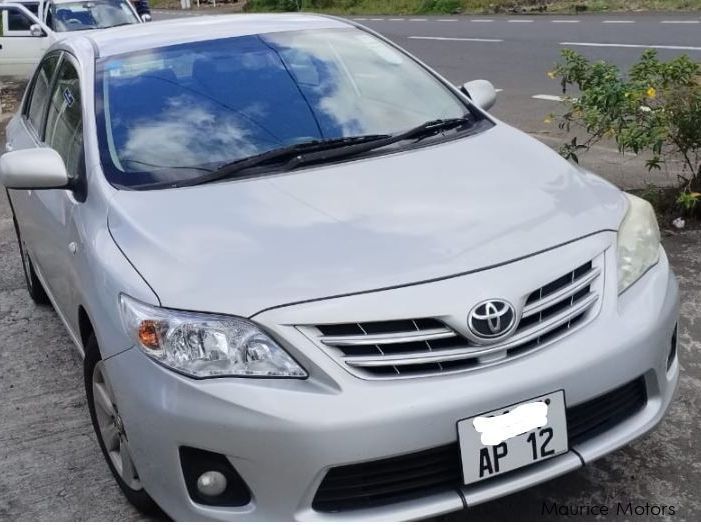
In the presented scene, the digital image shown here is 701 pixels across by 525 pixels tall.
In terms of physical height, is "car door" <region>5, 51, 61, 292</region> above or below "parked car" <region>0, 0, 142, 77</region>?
above

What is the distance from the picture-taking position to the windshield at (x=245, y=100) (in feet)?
10.8

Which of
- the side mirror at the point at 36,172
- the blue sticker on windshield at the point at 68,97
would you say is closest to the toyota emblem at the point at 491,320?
the side mirror at the point at 36,172

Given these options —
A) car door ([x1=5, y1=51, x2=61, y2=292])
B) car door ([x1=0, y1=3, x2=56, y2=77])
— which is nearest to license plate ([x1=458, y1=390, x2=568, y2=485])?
car door ([x1=5, y1=51, x2=61, y2=292])

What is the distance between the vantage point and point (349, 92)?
3.72 meters

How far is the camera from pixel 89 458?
3355 mm

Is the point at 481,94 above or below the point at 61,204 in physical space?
above

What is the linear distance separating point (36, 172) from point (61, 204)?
0.78ft

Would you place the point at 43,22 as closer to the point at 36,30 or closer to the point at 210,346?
the point at 36,30

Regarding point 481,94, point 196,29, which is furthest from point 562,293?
point 196,29

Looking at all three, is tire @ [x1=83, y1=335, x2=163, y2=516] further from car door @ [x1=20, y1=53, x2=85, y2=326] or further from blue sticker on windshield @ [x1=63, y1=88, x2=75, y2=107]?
blue sticker on windshield @ [x1=63, y1=88, x2=75, y2=107]

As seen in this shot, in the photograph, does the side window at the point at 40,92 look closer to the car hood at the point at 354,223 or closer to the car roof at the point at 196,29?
the car roof at the point at 196,29

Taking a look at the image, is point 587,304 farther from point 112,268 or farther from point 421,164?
point 112,268

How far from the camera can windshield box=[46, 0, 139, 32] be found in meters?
13.2

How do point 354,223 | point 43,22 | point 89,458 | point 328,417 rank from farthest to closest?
point 43,22
point 89,458
point 354,223
point 328,417
